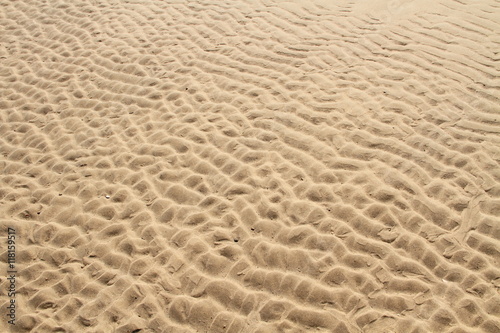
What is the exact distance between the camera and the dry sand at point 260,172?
3.83m

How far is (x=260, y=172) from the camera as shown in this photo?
16.2ft

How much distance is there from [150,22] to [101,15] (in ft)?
3.53

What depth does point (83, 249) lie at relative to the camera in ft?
14.2

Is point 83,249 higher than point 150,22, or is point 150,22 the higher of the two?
point 150,22

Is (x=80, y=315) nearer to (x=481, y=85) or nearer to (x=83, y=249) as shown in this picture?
(x=83, y=249)

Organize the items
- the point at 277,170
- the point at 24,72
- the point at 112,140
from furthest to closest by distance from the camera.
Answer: the point at 24,72
the point at 112,140
the point at 277,170

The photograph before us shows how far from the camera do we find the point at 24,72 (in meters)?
7.05

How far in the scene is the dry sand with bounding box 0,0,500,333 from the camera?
383cm

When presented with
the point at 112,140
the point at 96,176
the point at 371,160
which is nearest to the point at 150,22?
the point at 112,140

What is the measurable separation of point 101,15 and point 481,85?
6403mm

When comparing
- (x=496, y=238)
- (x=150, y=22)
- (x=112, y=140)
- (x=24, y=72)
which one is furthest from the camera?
(x=150, y=22)

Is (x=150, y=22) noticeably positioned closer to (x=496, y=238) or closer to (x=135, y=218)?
(x=135, y=218)

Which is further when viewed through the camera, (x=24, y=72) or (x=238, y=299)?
(x=24, y=72)

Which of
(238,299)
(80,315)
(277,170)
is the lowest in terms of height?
(80,315)
